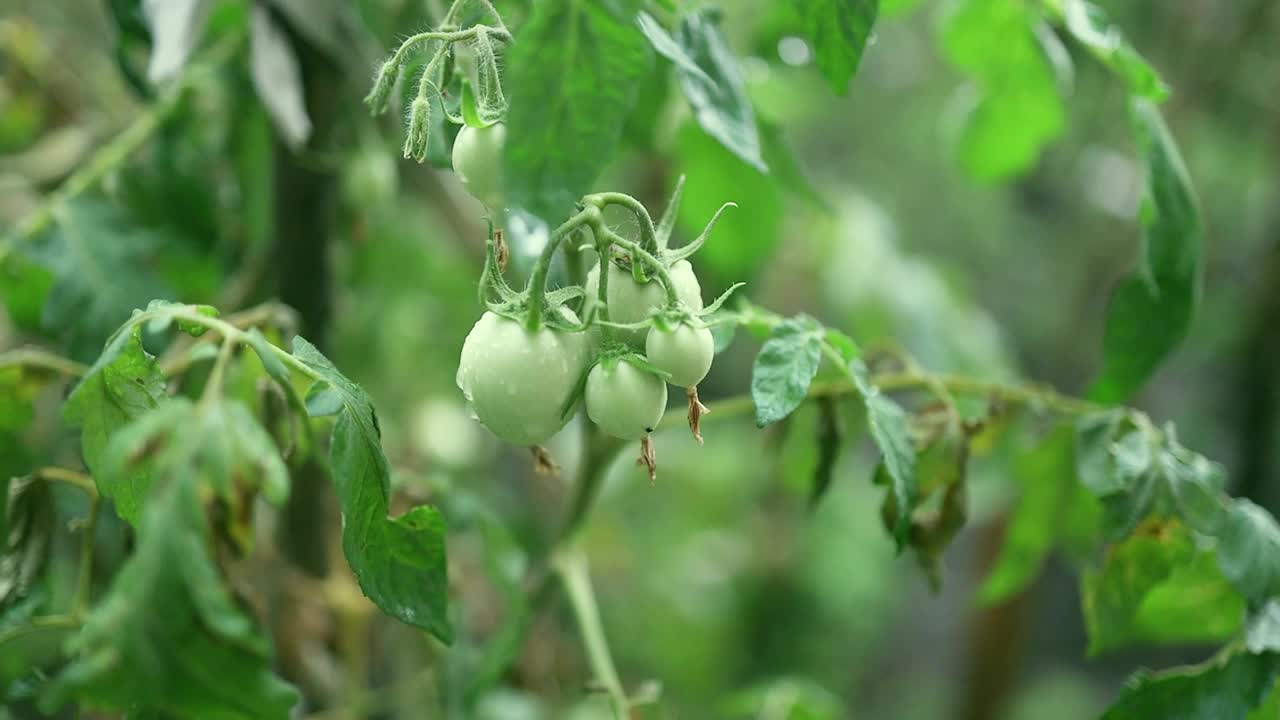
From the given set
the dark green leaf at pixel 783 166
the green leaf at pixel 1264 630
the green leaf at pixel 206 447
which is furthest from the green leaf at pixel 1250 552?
the green leaf at pixel 206 447

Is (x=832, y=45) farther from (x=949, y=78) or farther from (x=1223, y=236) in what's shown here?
(x=1223, y=236)

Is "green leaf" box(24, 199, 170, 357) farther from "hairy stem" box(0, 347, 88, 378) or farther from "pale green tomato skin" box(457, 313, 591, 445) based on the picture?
"pale green tomato skin" box(457, 313, 591, 445)

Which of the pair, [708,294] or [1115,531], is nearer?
[1115,531]

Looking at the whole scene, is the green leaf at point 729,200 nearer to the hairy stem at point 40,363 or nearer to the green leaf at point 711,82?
the green leaf at point 711,82

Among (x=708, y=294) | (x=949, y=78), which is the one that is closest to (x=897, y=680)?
(x=949, y=78)

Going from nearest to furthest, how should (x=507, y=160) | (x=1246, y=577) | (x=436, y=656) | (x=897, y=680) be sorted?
(x=507, y=160)
(x=1246, y=577)
(x=436, y=656)
(x=897, y=680)

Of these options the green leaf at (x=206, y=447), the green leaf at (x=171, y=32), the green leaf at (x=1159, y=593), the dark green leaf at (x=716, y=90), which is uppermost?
the dark green leaf at (x=716, y=90)

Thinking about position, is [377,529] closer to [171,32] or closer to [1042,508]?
[171,32]

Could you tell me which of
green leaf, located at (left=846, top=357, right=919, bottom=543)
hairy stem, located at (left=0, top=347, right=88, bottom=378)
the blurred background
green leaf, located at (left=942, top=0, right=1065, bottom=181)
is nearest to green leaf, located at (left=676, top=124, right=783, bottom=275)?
the blurred background
